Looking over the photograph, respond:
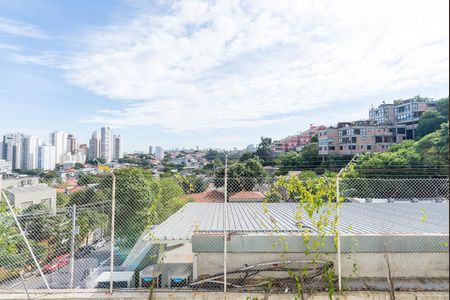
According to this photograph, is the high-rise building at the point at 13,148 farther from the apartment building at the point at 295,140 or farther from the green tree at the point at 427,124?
the green tree at the point at 427,124

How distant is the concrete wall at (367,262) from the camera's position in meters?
3.79

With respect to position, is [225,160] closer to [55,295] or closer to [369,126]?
[55,295]

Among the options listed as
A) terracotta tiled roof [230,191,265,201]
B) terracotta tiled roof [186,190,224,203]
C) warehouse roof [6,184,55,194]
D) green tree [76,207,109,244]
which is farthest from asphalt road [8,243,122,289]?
warehouse roof [6,184,55,194]

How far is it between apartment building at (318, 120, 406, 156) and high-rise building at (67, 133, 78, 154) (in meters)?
46.9

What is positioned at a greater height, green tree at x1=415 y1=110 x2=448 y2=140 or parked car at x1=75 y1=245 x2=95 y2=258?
green tree at x1=415 y1=110 x2=448 y2=140

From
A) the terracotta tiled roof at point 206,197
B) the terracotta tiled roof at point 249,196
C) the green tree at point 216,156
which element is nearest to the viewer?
the green tree at point 216,156

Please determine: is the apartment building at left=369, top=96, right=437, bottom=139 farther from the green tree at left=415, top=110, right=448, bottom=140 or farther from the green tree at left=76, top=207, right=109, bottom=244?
the green tree at left=76, top=207, right=109, bottom=244

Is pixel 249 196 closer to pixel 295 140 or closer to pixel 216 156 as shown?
Answer: pixel 216 156

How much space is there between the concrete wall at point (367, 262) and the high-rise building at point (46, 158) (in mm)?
44572

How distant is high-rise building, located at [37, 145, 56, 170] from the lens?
4078 centimetres

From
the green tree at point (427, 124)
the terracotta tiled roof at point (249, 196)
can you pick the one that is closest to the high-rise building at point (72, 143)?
the terracotta tiled roof at point (249, 196)

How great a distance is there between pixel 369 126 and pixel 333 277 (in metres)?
46.4

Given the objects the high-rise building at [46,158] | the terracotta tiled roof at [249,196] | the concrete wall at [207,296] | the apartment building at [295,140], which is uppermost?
the apartment building at [295,140]

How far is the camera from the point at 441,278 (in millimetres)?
3742
